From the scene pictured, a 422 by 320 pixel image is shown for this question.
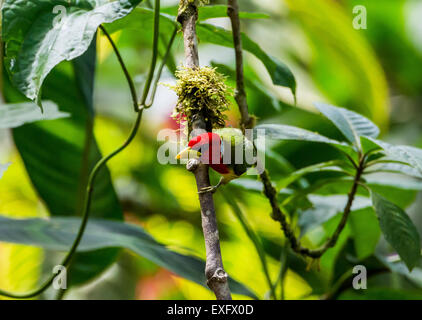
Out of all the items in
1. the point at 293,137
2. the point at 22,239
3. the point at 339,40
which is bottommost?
the point at 22,239

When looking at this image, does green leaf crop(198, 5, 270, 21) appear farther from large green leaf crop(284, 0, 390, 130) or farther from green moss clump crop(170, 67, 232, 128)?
large green leaf crop(284, 0, 390, 130)

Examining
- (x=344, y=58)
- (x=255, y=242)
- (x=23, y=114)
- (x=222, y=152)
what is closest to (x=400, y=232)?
(x=255, y=242)

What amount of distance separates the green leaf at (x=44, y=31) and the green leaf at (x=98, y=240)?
1.09ft

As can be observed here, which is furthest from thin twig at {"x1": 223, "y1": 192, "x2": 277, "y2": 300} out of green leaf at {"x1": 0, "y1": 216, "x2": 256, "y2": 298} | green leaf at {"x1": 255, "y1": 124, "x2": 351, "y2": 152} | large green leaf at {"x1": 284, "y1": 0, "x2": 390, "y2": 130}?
large green leaf at {"x1": 284, "y1": 0, "x2": 390, "y2": 130}

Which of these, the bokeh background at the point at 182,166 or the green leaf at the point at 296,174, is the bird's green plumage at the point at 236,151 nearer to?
the green leaf at the point at 296,174

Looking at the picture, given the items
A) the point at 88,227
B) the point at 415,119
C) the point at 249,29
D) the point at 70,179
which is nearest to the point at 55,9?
the point at 88,227

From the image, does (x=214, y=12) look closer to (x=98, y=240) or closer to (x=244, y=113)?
(x=244, y=113)

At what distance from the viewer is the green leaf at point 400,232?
0.66 metres

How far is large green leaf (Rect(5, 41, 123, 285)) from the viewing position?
103 centimetres

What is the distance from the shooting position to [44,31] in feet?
1.84

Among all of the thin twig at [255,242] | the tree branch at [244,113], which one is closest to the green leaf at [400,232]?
the tree branch at [244,113]

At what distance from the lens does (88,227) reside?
873 mm

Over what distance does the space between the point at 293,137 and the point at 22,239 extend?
474 millimetres
